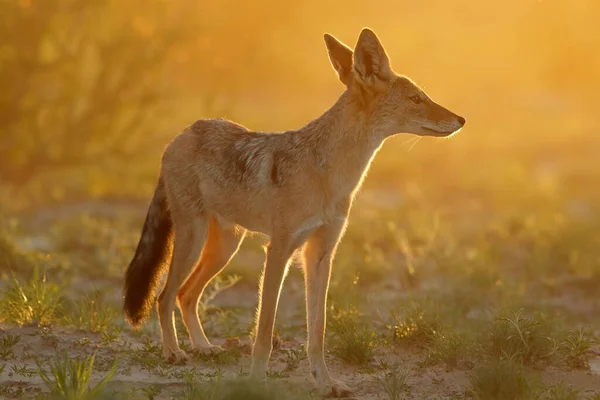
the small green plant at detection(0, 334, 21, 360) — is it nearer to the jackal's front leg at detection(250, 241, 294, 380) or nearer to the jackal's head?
the jackal's front leg at detection(250, 241, 294, 380)

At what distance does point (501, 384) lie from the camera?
526 centimetres

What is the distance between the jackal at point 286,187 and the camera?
5.80m

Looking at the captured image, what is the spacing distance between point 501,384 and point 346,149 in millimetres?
1699

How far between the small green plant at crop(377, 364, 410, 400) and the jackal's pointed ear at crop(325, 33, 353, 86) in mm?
1863

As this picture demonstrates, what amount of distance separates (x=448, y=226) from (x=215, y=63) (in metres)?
5.88

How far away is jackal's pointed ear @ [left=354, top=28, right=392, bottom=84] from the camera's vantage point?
5734 mm

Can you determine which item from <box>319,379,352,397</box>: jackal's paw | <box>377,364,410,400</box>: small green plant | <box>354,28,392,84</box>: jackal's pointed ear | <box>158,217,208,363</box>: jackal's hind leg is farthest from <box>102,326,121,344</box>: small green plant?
<box>354,28,392,84</box>: jackal's pointed ear

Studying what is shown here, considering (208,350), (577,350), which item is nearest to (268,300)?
(208,350)

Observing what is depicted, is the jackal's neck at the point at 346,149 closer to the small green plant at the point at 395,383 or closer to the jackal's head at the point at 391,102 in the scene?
the jackal's head at the point at 391,102

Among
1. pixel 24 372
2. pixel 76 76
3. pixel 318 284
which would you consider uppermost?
pixel 76 76

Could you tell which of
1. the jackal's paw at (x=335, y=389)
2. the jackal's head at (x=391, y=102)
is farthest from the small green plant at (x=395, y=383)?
the jackal's head at (x=391, y=102)

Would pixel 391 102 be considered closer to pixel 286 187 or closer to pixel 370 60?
pixel 370 60

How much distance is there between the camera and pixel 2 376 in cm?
577

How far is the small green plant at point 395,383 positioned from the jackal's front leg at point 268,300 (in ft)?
2.41
